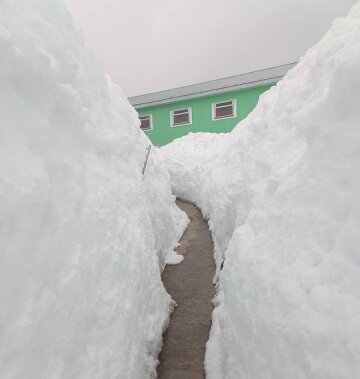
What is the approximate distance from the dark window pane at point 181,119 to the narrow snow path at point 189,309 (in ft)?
31.4

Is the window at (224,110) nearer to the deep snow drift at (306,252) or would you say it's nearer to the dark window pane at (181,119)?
the dark window pane at (181,119)

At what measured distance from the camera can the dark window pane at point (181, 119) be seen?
1612 centimetres

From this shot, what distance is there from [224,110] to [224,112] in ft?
0.34

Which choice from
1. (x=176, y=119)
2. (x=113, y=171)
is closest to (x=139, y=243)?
(x=113, y=171)

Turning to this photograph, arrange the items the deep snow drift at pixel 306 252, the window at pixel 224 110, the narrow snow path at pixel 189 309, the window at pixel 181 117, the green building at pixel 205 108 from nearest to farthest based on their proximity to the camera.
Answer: the deep snow drift at pixel 306 252
the narrow snow path at pixel 189 309
the green building at pixel 205 108
the window at pixel 224 110
the window at pixel 181 117

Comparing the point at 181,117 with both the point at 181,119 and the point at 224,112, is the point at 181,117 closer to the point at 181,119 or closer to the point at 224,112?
the point at 181,119

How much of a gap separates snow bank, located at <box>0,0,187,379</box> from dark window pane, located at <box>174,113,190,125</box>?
470 inches

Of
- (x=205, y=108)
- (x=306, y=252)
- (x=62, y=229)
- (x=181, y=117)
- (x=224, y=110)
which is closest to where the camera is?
(x=306, y=252)

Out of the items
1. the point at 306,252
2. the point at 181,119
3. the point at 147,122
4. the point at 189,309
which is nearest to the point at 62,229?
the point at 306,252

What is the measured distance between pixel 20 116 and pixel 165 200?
490cm

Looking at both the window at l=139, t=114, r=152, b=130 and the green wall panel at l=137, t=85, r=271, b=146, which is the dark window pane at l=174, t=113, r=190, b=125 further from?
the window at l=139, t=114, r=152, b=130

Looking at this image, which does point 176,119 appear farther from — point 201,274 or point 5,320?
point 5,320

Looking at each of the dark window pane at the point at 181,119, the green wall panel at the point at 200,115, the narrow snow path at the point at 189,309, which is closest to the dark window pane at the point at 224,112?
the green wall panel at the point at 200,115

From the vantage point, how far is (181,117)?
16.3 m
